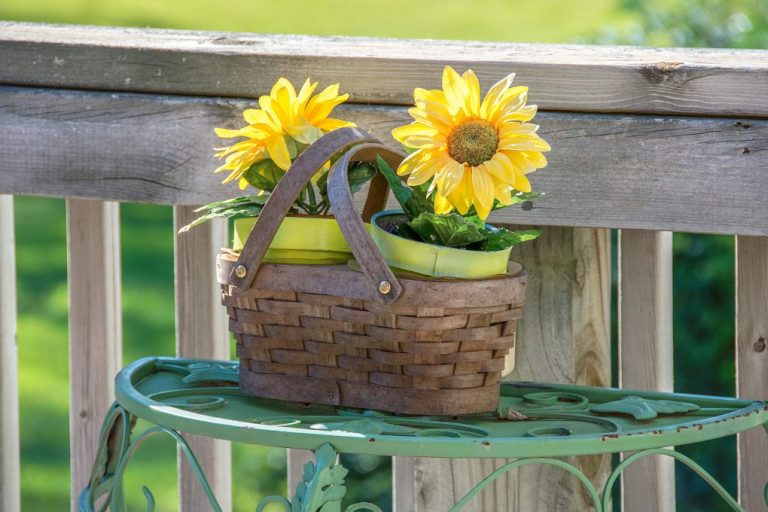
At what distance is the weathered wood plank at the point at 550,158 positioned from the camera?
4.03ft

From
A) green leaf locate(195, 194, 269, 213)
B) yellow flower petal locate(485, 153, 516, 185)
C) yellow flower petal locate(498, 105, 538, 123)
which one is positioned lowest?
green leaf locate(195, 194, 269, 213)

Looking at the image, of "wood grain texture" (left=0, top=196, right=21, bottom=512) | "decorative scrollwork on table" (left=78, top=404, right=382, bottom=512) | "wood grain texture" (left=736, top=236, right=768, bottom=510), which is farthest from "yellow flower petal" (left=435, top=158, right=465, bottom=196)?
"wood grain texture" (left=0, top=196, right=21, bottom=512)

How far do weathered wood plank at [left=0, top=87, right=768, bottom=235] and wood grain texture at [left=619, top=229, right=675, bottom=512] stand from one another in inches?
4.5

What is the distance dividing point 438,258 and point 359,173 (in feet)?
0.60

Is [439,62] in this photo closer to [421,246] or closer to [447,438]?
[421,246]

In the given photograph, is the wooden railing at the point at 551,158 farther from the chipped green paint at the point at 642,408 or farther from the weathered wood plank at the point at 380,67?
the chipped green paint at the point at 642,408

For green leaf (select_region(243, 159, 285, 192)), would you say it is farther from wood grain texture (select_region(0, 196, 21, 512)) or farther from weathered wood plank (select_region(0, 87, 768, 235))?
wood grain texture (select_region(0, 196, 21, 512))

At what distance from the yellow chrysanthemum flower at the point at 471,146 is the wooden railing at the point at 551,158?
0.29 metres

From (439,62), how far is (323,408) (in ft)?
1.51

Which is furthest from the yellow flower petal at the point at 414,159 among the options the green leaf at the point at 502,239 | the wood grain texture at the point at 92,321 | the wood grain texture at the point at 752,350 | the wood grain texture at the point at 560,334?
the wood grain texture at the point at 92,321

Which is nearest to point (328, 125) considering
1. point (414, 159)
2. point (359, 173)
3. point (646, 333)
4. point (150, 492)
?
point (359, 173)

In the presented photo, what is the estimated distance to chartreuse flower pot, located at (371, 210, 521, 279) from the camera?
1002mm

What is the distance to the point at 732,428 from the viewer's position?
3.36 ft

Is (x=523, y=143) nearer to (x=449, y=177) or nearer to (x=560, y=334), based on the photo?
(x=449, y=177)
